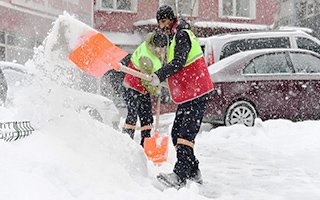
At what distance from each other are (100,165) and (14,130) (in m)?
0.67

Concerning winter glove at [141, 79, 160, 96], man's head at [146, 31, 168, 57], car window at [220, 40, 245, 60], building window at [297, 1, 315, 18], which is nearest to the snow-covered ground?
winter glove at [141, 79, 160, 96]

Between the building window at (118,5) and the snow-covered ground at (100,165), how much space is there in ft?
58.8

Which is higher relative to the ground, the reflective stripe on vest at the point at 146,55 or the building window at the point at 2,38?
the reflective stripe on vest at the point at 146,55

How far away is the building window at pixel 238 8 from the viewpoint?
87.0 feet

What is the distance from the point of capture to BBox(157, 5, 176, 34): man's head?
492 centimetres

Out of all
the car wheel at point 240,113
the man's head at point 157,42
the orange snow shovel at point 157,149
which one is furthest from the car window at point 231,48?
the orange snow shovel at point 157,149

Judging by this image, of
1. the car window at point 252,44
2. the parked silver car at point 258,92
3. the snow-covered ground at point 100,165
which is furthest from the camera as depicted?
the car window at point 252,44

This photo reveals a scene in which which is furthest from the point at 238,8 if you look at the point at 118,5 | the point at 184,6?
the point at 118,5

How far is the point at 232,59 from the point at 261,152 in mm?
2954

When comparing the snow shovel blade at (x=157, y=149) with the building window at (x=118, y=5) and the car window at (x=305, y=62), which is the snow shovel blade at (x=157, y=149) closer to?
the car window at (x=305, y=62)

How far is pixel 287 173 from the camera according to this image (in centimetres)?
568

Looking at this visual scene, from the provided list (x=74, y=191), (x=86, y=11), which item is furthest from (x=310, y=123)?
(x=86, y=11)

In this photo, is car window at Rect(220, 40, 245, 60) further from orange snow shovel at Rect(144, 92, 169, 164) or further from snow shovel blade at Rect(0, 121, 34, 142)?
snow shovel blade at Rect(0, 121, 34, 142)

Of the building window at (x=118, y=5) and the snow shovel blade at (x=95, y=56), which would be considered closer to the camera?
the snow shovel blade at (x=95, y=56)
